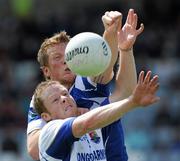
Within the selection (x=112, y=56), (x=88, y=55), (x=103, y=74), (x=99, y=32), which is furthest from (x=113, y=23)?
(x=99, y=32)

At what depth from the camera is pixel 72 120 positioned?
280 inches

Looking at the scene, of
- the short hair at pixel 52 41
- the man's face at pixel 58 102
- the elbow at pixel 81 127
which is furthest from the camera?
the short hair at pixel 52 41

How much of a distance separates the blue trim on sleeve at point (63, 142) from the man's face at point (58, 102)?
31cm

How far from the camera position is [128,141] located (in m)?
15.9

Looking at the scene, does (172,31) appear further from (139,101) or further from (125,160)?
(139,101)

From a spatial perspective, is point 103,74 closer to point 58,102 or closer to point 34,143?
point 58,102

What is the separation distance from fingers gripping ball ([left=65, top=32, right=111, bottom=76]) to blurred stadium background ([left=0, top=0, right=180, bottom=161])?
6887 mm

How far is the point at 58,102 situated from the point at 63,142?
0.46m

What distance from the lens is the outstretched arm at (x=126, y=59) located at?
315 inches

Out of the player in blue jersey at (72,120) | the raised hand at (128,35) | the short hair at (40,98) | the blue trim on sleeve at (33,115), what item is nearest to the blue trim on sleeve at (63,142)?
the player in blue jersey at (72,120)

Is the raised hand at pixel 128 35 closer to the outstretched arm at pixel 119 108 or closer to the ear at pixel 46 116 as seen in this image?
the ear at pixel 46 116

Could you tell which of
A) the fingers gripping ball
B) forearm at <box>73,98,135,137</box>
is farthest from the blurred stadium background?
forearm at <box>73,98,135,137</box>

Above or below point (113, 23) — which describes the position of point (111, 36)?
below

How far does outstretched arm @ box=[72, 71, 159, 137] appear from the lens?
21.6ft
